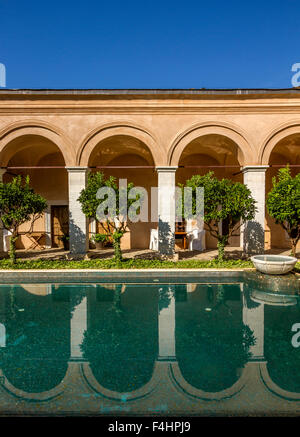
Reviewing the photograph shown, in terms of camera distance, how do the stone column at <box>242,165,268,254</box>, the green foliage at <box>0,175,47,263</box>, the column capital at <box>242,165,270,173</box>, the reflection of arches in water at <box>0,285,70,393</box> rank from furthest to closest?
the stone column at <box>242,165,268,254</box> → the column capital at <box>242,165,270,173</box> → the green foliage at <box>0,175,47,263</box> → the reflection of arches in water at <box>0,285,70,393</box>

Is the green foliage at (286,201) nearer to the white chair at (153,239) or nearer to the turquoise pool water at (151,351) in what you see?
the turquoise pool water at (151,351)

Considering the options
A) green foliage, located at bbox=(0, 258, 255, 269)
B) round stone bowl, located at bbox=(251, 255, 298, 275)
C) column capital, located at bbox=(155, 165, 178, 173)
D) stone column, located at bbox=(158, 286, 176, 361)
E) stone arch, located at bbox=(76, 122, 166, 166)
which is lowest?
stone column, located at bbox=(158, 286, 176, 361)

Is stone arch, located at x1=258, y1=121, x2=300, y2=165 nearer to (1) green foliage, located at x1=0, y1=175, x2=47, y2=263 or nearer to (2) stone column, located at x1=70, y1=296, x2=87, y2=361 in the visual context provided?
(2) stone column, located at x1=70, y1=296, x2=87, y2=361

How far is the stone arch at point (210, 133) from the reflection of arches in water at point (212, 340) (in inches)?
226

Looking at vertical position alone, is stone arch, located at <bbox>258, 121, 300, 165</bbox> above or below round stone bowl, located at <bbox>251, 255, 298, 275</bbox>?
above

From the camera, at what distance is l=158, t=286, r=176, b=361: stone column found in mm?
4289

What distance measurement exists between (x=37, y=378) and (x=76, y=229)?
23.7 ft

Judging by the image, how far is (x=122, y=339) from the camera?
4.73 m

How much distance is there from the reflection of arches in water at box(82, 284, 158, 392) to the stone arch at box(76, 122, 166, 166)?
18.1ft

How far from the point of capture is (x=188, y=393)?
10.8 ft

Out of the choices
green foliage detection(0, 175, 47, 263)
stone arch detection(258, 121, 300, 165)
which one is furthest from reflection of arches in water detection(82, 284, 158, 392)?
stone arch detection(258, 121, 300, 165)

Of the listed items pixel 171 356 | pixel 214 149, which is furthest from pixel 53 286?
pixel 214 149

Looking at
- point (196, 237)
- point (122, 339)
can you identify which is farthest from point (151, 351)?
point (196, 237)
